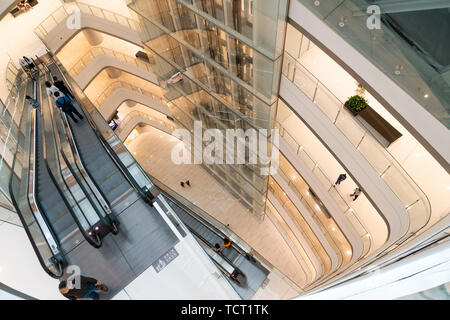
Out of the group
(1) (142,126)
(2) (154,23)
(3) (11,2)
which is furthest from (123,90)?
(2) (154,23)

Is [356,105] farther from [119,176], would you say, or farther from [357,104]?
[119,176]

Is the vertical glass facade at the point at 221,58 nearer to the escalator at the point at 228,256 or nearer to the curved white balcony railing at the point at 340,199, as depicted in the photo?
the curved white balcony railing at the point at 340,199

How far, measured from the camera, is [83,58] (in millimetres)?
15656

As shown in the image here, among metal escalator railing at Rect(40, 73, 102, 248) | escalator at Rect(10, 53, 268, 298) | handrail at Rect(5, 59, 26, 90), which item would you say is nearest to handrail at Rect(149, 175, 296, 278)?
escalator at Rect(10, 53, 268, 298)

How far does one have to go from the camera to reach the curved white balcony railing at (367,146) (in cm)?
531

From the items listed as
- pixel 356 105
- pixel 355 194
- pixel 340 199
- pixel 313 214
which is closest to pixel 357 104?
pixel 356 105

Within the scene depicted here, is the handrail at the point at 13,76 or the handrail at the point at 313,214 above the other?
the handrail at the point at 13,76

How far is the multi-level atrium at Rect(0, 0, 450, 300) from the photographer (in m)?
4.33

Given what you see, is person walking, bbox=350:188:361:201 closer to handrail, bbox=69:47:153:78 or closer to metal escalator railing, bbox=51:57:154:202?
metal escalator railing, bbox=51:57:154:202

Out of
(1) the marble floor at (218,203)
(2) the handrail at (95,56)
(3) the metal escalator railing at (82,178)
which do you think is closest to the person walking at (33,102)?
(3) the metal escalator railing at (82,178)

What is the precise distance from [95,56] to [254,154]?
1189cm

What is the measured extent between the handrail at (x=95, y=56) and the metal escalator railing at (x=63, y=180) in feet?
20.5

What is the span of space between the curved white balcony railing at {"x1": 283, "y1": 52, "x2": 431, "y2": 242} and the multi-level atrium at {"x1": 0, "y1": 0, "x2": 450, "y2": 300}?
3cm

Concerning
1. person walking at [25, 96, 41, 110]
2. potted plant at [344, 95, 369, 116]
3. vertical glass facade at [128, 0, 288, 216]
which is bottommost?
person walking at [25, 96, 41, 110]
